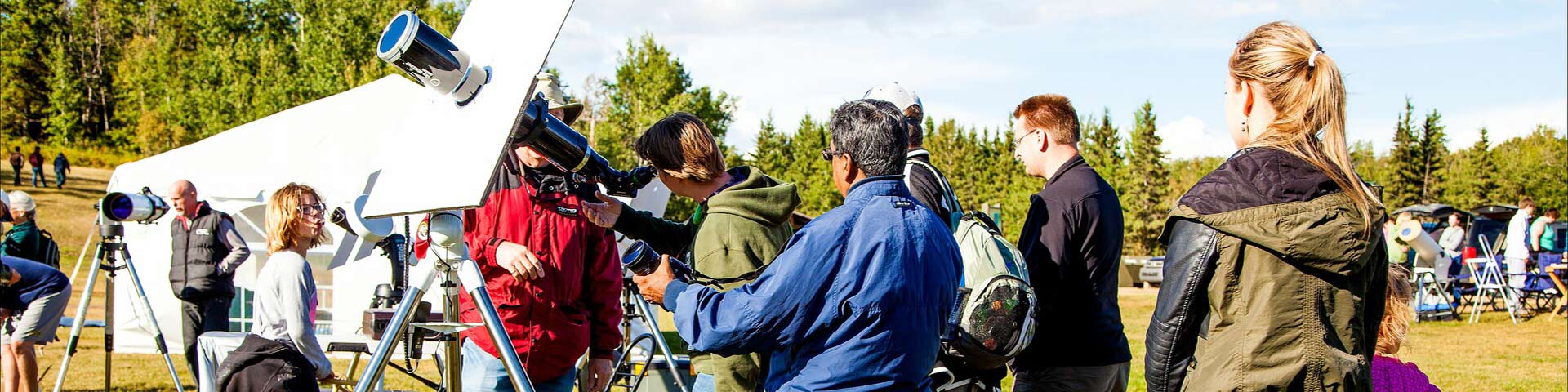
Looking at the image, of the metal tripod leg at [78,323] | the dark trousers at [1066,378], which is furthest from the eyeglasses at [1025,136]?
the metal tripod leg at [78,323]

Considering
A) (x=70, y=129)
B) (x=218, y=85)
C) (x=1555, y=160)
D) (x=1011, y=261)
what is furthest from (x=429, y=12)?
(x=1555, y=160)

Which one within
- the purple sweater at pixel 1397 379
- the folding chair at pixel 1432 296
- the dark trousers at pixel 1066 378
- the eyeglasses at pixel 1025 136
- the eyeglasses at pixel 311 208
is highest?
the eyeglasses at pixel 1025 136

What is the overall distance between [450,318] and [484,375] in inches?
25.1

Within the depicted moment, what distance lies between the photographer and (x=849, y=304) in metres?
1.99

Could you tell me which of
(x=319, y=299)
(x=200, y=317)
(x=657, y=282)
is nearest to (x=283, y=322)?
(x=657, y=282)

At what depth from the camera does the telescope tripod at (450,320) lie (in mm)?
2402

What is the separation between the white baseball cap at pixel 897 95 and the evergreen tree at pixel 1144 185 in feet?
130

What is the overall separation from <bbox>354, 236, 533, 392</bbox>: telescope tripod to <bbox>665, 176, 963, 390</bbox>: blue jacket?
55 centimetres

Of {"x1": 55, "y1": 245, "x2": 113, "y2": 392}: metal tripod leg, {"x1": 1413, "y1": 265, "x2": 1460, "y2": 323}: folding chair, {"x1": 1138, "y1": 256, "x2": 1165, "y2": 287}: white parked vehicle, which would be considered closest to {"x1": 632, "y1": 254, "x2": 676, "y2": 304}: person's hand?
{"x1": 55, "y1": 245, "x2": 113, "y2": 392}: metal tripod leg

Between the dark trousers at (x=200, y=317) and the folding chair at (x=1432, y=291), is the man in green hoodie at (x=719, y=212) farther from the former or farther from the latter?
the folding chair at (x=1432, y=291)

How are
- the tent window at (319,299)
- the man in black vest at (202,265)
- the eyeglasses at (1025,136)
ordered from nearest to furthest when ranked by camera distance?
1. the eyeglasses at (1025,136)
2. the man in black vest at (202,265)
3. the tent window at (319,299)

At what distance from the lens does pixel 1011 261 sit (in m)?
2.60

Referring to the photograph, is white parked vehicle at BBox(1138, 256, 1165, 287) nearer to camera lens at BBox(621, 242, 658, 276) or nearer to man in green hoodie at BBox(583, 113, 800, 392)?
man in green hoodie at BBox(583, 113, 800, 392)

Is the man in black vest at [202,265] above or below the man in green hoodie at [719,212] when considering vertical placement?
below
